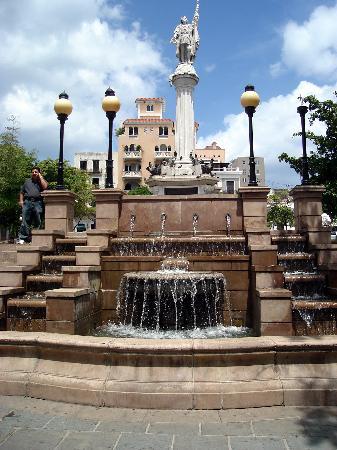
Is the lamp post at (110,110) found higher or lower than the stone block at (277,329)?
higher

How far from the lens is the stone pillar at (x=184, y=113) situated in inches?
979

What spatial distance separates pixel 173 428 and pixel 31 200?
10.4 m

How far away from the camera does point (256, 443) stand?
4266 mm

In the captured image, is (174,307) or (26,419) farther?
(174,307)

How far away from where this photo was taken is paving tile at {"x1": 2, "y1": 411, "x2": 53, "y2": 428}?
475cm

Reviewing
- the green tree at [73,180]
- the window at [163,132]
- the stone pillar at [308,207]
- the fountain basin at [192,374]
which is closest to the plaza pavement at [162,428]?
the fountain basin at [192,374]

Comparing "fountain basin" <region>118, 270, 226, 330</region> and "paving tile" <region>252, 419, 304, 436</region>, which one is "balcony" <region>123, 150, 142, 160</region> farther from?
"paving tile" <region>252, 419, 304, 436</region>

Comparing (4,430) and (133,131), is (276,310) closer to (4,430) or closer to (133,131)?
(4,430)

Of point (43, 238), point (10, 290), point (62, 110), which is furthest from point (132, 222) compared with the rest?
point (10, 290)

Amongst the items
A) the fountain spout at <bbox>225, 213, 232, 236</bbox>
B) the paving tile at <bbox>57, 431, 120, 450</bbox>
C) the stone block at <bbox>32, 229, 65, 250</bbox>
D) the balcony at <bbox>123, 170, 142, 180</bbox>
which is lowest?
the paving tile at <bbox>57, 431, 120, 450</bbox>

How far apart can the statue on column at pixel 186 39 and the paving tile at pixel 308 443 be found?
2455 cm

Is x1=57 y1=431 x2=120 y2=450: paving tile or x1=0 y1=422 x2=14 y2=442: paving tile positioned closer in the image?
x1=57 y1=431 x2=120 y2=450: paving tile

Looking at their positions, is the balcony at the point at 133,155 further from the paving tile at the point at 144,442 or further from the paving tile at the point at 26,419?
the paving tile at the point at 144,442

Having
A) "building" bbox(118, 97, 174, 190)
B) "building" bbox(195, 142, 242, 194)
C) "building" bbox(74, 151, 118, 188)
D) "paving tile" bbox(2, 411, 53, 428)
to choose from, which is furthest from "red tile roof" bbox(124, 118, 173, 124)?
"paving tile" bbox(2, 411, 53, 428)
